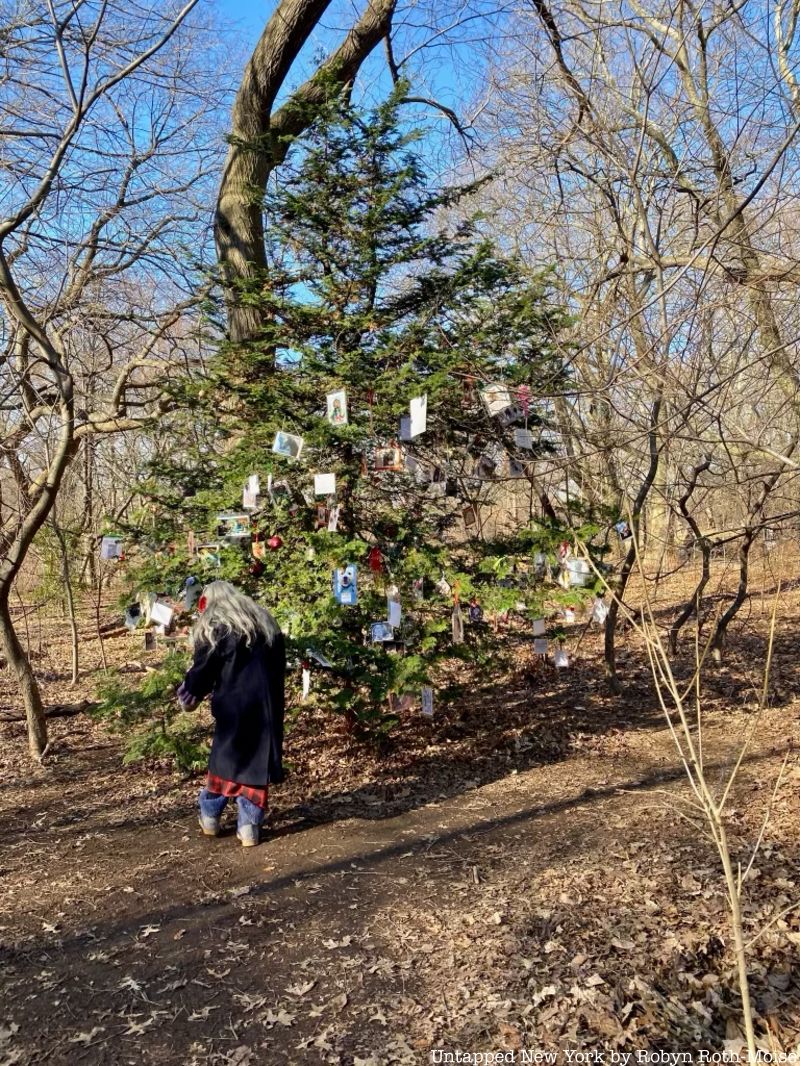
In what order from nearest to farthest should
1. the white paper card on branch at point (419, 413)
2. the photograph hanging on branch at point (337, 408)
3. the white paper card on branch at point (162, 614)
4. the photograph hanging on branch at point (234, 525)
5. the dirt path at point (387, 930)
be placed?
the dirt path at point (387, 930) < the white paper card on branch at point (419, 413) < the photograph hanging on branch at point (337, 408) < the white paper card on branch at point (162, 614) < the photograph hanging on branch at point (234, 525)

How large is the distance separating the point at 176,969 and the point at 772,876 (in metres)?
2.78

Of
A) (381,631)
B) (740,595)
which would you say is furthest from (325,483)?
(740,595)

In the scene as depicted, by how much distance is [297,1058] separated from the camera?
2670mm

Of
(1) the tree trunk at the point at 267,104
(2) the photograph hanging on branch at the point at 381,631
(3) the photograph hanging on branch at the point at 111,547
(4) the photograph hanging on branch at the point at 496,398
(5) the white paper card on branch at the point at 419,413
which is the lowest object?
(2) the photograph hanging on branch at the point at 381,631

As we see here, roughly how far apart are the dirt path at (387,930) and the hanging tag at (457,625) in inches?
40.9

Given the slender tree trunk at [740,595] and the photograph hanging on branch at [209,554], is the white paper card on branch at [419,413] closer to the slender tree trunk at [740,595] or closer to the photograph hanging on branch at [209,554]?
the photograph hanging on branch at [209,554]

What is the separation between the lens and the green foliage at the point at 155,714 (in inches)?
204

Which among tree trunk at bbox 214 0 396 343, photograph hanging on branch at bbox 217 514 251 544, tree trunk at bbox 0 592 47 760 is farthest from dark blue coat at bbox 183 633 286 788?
tree trunk at bbox 214 0 396 343

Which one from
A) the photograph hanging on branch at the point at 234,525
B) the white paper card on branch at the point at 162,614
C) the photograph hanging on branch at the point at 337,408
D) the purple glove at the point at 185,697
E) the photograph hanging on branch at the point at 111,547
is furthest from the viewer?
the photograph hanging on branch at the point at 111,547

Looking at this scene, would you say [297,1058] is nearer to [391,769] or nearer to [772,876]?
[772,876]

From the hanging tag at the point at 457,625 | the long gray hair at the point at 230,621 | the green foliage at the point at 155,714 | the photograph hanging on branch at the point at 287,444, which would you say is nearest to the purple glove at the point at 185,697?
the long gray hair at the point at 230,621

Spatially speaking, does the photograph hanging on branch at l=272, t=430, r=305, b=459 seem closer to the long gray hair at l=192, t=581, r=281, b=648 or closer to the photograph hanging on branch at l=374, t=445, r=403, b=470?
the photograph hanging on branch at l=374, t=445, r=403, b=470

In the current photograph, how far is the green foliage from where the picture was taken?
17.0 feet

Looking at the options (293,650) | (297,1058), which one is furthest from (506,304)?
(297,1058)
